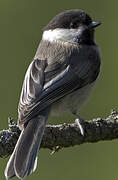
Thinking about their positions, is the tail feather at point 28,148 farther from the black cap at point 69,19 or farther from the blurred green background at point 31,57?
the blurred green background at point 31,57

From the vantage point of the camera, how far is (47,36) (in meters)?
5.75

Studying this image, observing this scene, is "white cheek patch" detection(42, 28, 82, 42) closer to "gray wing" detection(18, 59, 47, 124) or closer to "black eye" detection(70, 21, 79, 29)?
"black eye" detection(70, 21, 79, 29)

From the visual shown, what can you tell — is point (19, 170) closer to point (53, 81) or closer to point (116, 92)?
point (53, 81)

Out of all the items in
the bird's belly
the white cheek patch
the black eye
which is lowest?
the bird's belly

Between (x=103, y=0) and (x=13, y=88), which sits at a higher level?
(x=103, y=0)

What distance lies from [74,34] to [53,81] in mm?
830

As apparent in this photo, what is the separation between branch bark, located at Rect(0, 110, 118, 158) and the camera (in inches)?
179

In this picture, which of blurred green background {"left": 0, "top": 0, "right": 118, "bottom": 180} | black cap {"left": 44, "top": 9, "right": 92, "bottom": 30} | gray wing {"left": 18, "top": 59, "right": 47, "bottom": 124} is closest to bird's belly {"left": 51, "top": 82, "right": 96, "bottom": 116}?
gray wing {"left": 18, "top": 59, "right": 47, "bottom": 124}

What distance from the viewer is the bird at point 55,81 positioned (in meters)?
4.58

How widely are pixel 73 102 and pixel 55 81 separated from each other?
1.13ft

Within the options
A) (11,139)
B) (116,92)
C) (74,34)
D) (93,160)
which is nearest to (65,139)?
(11,139)

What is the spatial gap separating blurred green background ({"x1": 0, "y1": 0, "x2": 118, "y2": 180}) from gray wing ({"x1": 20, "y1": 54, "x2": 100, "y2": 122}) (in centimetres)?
124

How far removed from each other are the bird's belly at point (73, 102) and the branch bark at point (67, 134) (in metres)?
0.33

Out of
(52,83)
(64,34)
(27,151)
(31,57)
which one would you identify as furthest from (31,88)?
(31,57)
